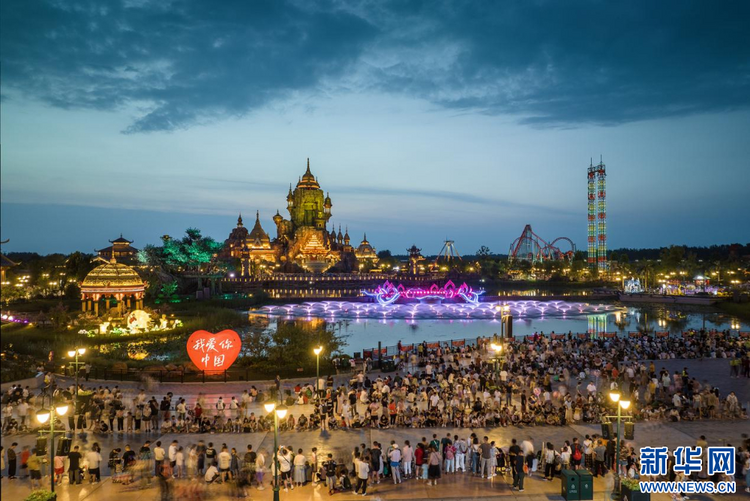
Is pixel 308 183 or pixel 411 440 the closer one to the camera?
pixel 411 440

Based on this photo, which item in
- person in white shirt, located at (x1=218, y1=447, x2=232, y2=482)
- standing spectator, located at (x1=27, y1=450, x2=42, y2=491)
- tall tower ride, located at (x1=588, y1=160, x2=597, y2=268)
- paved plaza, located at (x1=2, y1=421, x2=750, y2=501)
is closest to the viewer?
paved plaza, located at (x1=2, y1=421, x2=750, y2=501)

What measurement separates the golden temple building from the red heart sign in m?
82.9

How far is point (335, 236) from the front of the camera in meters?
143

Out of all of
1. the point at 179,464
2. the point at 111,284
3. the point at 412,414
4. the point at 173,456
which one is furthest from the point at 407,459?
the point at 111,284

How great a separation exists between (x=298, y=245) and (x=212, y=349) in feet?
337

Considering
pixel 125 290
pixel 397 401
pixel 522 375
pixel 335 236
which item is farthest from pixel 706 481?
pixel 335 236

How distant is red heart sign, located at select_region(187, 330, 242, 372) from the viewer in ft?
83.8

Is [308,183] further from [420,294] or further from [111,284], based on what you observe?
[111,284]

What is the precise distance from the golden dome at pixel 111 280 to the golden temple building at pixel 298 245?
61.3 meters

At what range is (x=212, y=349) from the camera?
25625 millimetres

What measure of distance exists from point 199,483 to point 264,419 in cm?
434

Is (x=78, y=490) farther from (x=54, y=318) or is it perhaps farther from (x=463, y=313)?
(x=463, y=313)

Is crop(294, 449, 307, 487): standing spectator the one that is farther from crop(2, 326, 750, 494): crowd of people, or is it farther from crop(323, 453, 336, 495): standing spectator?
crop(323, 453, 336, 495): standing spectator

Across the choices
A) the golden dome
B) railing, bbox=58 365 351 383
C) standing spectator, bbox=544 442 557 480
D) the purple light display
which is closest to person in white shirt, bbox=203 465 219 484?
standing spectator, bbox=544 442 557 480
